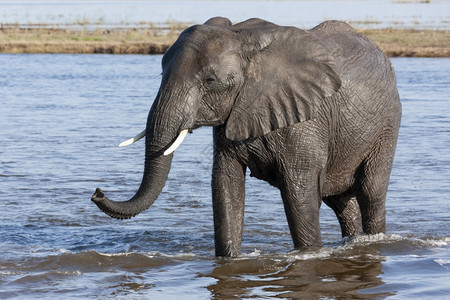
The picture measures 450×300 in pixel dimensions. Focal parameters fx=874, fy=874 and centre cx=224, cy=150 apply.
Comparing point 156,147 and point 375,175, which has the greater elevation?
point 156,147

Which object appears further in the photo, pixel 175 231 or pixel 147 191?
pixel 175 231

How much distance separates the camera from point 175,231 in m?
9.03

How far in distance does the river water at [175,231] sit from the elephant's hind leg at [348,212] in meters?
0.24

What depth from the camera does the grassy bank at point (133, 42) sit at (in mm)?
34719

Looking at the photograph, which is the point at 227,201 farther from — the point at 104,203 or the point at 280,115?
the point at 104,203

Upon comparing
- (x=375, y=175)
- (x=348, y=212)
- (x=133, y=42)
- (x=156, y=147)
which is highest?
(x=133, y=42)

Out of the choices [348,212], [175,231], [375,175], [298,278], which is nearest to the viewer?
[298,278]

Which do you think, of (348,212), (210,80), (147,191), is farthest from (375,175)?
(147,191)

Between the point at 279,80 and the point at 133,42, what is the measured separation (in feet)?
110

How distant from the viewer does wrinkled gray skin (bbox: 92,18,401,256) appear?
5.87m

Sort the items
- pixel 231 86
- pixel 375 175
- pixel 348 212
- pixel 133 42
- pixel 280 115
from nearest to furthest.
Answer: pixel 231 86
pixel 280 115
pixel 375 175
pixel 348 212
pixel 133 42

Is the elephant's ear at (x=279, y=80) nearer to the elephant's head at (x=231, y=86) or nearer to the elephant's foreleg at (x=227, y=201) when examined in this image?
the elephant's head at (x=231, y=86)

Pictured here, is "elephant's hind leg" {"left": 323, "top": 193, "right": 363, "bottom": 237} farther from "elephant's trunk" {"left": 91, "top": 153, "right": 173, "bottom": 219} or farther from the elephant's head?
"elephant's trunk" {"left": 91, "top": 153, "right": 173, "bottom": 219}

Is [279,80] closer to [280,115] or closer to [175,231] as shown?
[280,115]
